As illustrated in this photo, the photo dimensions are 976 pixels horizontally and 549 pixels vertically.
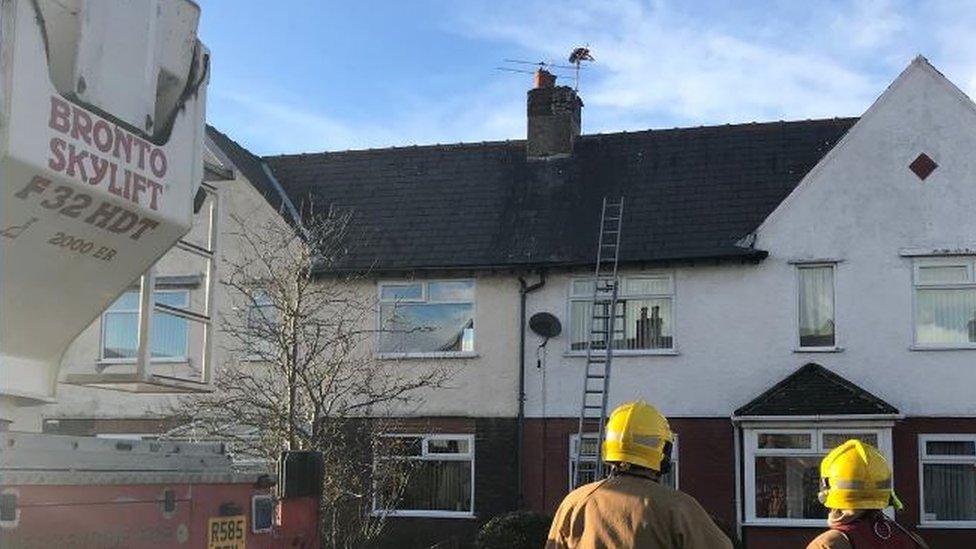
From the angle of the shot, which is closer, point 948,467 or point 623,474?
point 623,474

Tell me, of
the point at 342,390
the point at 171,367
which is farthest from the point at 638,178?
the point at 171,367

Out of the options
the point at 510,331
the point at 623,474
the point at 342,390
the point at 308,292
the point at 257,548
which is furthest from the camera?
the point at 510,331

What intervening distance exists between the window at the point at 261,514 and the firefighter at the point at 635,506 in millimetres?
2206

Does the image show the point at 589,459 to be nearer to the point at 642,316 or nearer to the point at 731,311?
the point at 642,316

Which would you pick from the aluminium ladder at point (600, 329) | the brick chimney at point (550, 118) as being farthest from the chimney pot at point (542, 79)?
the aluminium ladder at point (600, 329)

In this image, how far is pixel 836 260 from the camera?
59.2ft

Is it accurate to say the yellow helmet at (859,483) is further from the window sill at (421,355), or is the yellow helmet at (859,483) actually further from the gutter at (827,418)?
the window sill at (421,355)

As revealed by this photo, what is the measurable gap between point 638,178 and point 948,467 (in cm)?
696

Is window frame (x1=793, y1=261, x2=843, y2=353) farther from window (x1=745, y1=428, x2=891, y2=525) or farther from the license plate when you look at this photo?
the license plate

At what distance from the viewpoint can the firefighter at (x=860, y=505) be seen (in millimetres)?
4094

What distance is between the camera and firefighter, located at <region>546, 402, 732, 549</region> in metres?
4.09

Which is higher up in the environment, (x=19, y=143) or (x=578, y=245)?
(x=578, y=245)

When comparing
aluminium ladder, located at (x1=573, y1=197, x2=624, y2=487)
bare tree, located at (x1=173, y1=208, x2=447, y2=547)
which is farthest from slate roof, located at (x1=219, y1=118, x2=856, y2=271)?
bare tree, located at (x1=173, y1=208, x2=447, y2=547)

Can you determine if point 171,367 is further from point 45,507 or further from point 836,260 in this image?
point 836,260
